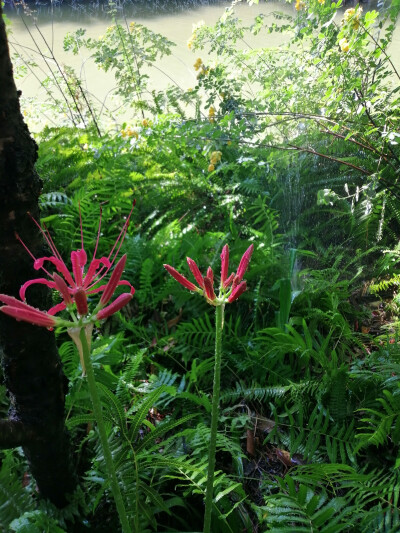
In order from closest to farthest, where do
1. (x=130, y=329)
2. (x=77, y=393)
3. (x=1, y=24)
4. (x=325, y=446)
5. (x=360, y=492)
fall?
(x=1, y=24)
(x=360, y=492)
(x=77, y=393)
(x=325, y=446)
(x=130, y=329)

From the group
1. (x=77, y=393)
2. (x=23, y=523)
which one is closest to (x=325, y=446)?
(x=77, y=393)

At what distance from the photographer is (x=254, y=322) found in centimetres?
209

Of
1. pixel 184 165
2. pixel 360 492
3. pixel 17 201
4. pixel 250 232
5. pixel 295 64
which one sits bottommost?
pixel 360 492

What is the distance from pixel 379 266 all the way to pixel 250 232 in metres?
0.73

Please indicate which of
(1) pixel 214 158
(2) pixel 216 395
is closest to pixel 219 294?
(2) pixel 216 395

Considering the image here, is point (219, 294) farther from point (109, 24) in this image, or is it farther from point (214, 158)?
point (109, 24)

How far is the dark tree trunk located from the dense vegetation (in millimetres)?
78

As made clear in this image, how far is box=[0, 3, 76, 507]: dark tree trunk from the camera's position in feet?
2.91

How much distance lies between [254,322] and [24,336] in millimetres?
1287

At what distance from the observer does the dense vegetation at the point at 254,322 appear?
1210 mm

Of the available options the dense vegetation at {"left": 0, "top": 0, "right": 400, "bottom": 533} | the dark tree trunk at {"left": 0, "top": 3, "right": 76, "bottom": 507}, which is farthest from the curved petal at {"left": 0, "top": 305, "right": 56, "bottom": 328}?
the dense vegetation at {"left": 0, "top": 0, "right": 400, "bottom": 533}

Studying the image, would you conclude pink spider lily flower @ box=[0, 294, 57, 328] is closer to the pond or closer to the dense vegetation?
the dense vegetation

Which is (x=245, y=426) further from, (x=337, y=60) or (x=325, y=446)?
(x=337, y=60)

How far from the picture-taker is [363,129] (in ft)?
8.89
